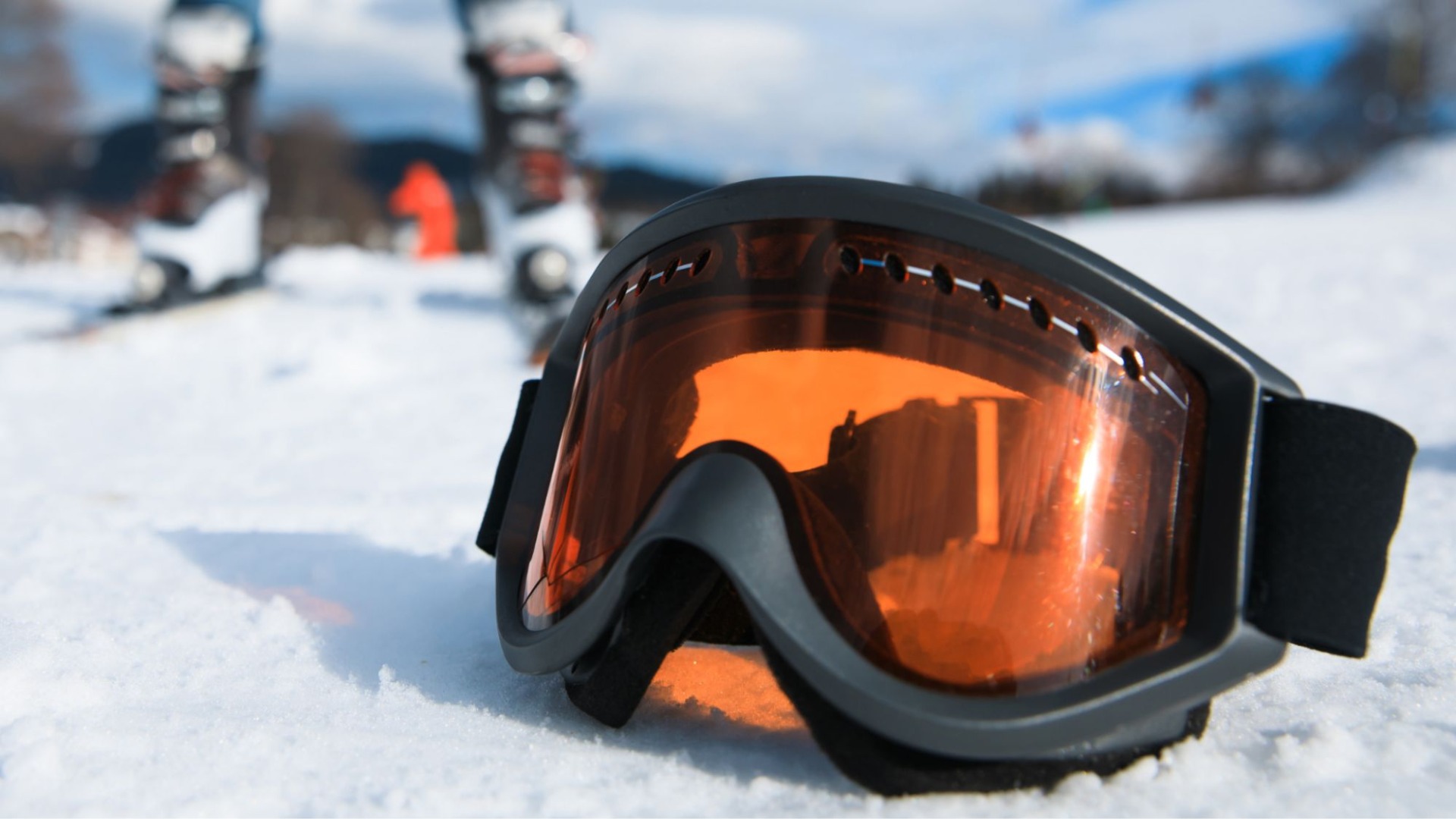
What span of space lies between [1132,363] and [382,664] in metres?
0.95

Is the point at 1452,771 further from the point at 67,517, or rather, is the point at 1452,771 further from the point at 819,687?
the point at 67,517

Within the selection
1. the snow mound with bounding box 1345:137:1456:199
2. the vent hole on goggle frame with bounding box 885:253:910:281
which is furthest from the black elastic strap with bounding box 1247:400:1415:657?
the snow mound with bounding box 1345:137:1456:199

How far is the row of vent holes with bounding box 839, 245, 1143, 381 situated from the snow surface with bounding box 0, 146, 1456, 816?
38 centimetres

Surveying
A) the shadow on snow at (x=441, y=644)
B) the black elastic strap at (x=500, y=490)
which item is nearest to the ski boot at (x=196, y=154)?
the shadow on snow at (x=441, y=644)

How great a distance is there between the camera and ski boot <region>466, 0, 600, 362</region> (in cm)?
434

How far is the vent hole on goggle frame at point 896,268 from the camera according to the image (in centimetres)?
108

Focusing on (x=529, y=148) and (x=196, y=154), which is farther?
(x=196, y=154)

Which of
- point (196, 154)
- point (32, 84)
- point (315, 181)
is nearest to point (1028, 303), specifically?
point (196, 154)

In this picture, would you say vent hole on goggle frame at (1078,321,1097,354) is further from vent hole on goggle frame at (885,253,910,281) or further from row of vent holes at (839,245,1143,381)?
vent hole on goggle frame at (885,253,910,281)

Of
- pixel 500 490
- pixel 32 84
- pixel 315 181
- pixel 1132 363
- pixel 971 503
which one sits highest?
pixel 1132 363

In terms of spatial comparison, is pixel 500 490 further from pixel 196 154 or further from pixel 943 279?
pixel 196 154

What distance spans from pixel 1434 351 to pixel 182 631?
3.85m

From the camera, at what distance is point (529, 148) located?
177 inches

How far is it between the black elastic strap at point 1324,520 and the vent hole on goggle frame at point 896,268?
0.39 m
